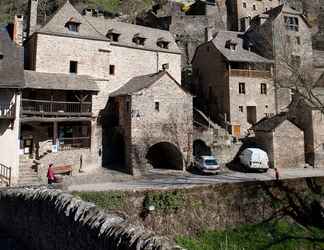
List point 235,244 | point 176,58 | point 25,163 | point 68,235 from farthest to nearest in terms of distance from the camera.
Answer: point 176,58 < point 25,163 < point 235,244 < point 68,235

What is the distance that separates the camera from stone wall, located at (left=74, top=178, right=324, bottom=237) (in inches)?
509

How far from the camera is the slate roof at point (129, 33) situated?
27.2m

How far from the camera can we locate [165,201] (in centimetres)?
1314

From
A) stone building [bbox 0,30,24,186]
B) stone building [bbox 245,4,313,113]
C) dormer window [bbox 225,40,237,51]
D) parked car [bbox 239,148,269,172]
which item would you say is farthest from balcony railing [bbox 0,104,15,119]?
stone building [bbox 245,4,313,113]

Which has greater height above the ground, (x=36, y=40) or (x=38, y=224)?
(x=36, y=40)

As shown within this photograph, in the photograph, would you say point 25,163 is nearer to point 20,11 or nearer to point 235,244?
point 235,244

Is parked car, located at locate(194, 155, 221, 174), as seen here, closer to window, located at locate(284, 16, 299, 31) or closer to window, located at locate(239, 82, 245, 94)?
window, located at locate(239, 82, 245, 94)

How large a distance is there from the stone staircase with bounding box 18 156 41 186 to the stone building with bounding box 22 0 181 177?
1.21 metres

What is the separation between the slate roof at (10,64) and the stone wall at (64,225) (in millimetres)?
9109

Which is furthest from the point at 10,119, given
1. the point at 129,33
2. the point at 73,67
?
the point at 129,33

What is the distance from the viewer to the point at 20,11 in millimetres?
47125

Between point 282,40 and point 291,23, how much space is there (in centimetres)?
304

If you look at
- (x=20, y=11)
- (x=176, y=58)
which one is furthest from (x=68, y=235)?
(x=20, y=11)

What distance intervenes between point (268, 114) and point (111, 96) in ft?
58.2
